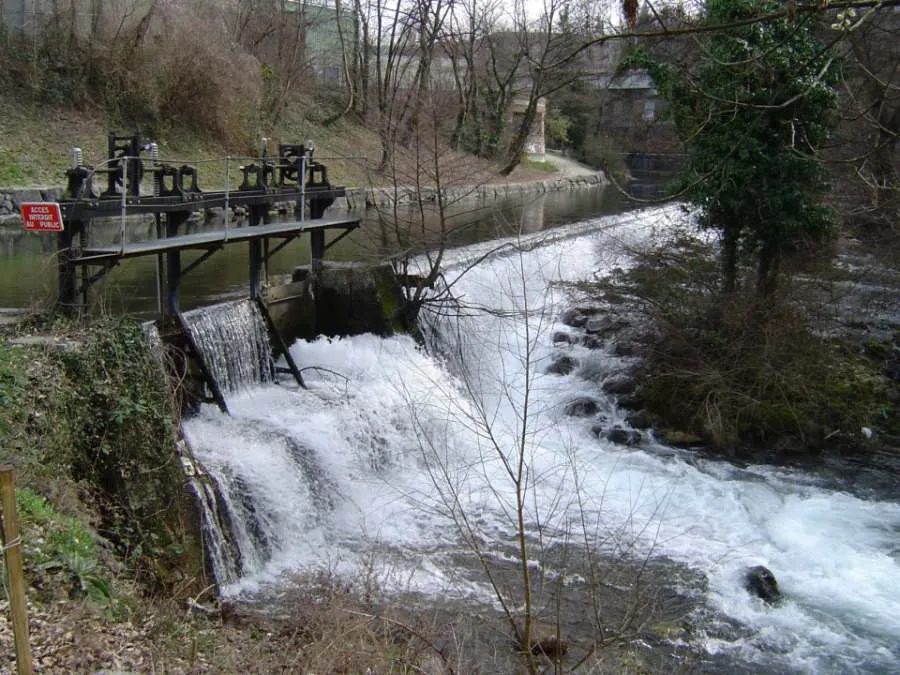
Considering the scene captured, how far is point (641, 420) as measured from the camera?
1270 centimetres

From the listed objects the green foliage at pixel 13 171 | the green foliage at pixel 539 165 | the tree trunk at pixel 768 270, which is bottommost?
the tree trunk at pixel 768 270

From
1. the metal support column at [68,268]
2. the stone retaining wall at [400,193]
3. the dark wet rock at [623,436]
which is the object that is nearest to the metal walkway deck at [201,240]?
the metal support column at [68,268]

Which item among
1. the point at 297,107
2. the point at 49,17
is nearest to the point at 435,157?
the point at 49,17

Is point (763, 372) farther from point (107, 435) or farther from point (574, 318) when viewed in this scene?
point (107, 435)

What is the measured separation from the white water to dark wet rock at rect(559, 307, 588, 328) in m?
Result: 3.20

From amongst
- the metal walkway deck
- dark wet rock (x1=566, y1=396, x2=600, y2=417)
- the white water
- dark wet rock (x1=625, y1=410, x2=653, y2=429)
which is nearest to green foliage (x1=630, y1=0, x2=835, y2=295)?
dark wet rock (x1=625, y1=410, x2=653, y2=429)

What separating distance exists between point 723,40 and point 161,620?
10.9 metres

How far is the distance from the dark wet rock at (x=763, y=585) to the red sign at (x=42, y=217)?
7.35 metres

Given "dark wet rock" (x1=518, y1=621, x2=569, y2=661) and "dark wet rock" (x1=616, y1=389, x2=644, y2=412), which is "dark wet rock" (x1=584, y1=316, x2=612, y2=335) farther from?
"dark wet rock" (x1=518, y1=621, x2=569, y2=661)

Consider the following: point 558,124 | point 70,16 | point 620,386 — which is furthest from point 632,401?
point 558,124

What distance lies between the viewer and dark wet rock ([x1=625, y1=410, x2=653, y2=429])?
12656mm

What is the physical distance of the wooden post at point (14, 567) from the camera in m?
3.69

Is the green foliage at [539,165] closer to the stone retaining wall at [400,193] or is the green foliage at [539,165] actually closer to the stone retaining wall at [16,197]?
the stone retaining wall at [400,193]

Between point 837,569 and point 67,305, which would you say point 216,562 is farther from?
point 837,569
